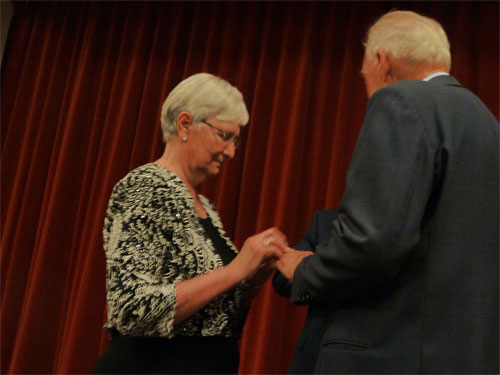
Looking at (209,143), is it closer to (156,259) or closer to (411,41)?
(156,259)

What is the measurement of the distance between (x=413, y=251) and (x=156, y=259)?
2.12 feet

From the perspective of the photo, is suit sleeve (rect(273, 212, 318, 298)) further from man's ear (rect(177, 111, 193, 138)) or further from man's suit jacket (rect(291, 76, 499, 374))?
man's ear (rect(177, 111, 193, 138))

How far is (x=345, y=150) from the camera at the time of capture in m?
3.18

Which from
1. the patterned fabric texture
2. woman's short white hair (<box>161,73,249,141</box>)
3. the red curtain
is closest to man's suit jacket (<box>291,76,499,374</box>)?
the patterned fabric texture

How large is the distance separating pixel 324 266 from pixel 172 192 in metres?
0.54

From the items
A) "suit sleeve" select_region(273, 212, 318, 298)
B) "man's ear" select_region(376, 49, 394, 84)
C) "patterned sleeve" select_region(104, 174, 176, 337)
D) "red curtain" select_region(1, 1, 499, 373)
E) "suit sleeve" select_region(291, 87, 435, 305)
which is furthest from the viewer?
"red curtain" select_region(1, 1, 499, 373)

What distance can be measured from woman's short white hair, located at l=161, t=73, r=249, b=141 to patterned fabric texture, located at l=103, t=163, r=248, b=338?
0.67ft

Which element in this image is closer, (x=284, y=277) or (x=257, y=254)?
(x=257, y=254)

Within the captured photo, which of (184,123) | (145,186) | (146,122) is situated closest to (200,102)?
(184,123)

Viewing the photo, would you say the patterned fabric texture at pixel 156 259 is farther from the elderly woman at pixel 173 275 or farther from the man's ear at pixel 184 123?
the man's ear at pixel 184 123

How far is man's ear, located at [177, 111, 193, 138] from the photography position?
1808 mm

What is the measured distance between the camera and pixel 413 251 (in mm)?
1272

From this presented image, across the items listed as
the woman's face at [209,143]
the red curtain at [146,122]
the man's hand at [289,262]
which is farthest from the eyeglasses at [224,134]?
the red curtain at [146,122]

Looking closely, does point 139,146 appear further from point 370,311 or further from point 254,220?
point 370,311
